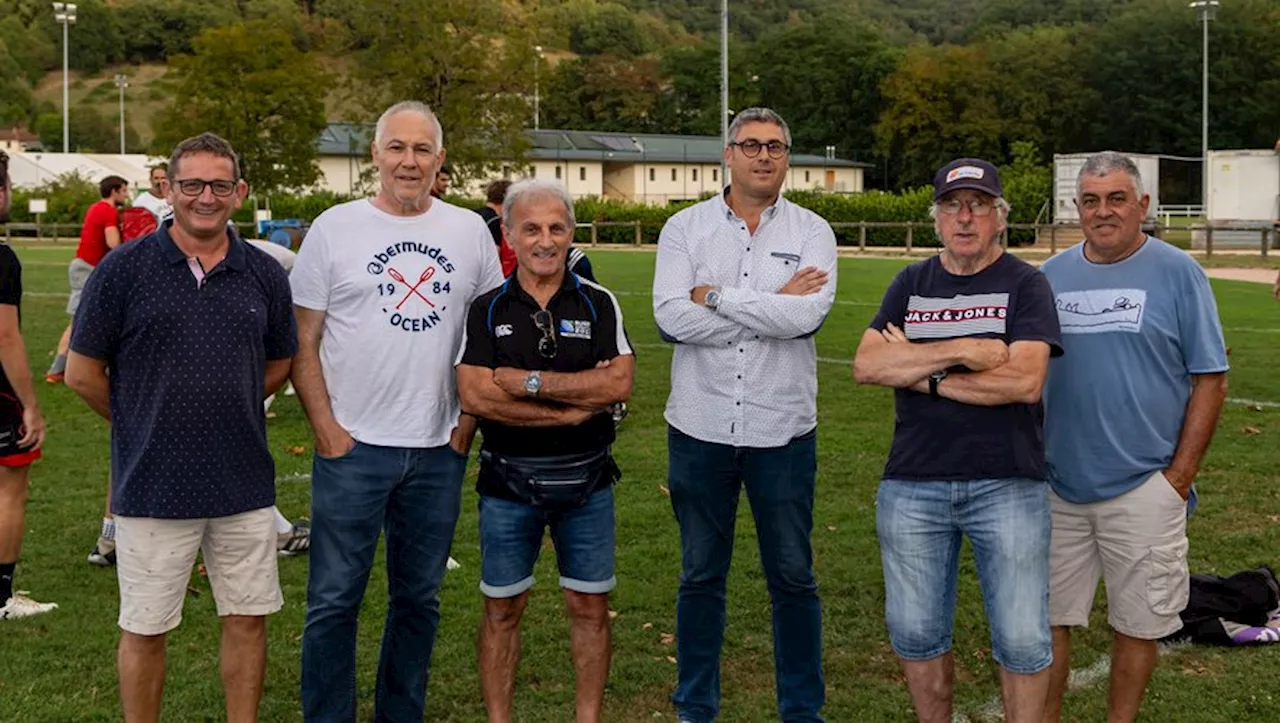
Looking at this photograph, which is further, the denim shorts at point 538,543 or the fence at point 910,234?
the fence at point 910,234

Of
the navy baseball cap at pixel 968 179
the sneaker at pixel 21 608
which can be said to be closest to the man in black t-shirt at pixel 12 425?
the sneaker at pixel 21 608

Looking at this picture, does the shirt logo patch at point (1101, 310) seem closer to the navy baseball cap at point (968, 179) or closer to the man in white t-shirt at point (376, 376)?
the navy baseball cap at point (968, 179)

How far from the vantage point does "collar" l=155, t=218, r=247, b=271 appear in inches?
156

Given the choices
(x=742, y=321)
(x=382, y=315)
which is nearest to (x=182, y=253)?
(x=382, y=315)

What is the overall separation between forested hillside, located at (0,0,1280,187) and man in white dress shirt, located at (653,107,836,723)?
4849 centimetres

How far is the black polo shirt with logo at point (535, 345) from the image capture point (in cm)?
428

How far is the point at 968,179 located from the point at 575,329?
1.40 metres

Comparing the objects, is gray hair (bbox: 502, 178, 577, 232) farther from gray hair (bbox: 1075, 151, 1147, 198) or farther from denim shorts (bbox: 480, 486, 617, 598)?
gray hair (bbox: 1075, 151, 1147, 198)

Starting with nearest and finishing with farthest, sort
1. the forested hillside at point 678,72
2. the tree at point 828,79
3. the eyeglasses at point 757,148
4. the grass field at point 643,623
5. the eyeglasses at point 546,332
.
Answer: the eyeglasses at point 546,332 → the eyeglasses at point 757,148 → the grass field at point 643,623 → the forested hillside at point 678,72 → the tree at point 828,79

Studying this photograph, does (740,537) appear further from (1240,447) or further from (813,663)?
(1240,447)

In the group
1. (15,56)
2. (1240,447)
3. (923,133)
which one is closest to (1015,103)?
(923,133)

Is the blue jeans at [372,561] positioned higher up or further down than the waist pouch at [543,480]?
further down

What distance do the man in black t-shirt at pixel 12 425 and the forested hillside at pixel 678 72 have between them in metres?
47.1

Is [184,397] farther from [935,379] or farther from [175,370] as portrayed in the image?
[935,379]
